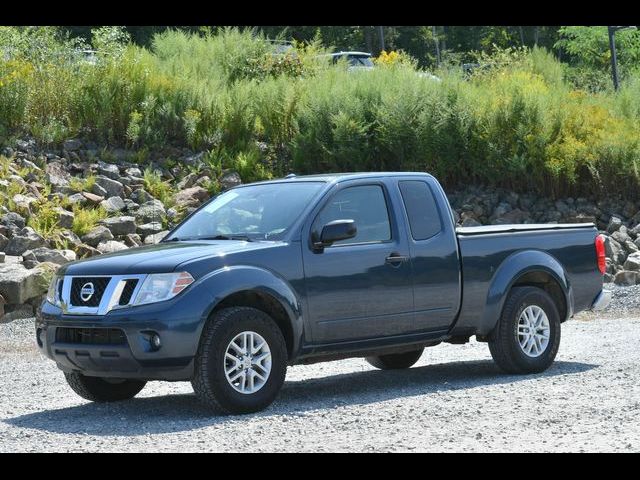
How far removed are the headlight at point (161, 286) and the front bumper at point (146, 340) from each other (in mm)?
79

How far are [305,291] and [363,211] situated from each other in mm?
1129

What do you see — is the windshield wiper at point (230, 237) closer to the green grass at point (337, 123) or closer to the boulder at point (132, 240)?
the boulder at point (132, 240)

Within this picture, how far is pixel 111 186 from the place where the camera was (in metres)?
20.0

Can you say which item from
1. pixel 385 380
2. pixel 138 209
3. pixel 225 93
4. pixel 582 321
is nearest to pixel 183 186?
pixel 138 209

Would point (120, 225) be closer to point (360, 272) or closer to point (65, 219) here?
point (65, 219)

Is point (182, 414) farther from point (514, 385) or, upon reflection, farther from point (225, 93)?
point (225, 93)

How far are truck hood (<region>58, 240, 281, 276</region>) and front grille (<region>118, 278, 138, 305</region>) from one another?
2.9 inches

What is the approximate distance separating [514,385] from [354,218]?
80.6 inches

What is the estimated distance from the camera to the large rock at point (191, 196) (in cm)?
2034

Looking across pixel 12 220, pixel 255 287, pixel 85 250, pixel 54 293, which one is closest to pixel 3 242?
pixel 12 220

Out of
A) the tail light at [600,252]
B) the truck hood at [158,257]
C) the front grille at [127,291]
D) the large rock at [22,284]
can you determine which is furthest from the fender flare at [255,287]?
the large rock at [22,284]

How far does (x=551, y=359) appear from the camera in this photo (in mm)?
11023

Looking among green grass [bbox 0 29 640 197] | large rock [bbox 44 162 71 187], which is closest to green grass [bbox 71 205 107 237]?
large rock [bbox 44 162 71 187]

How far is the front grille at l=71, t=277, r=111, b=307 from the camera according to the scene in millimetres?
8711
